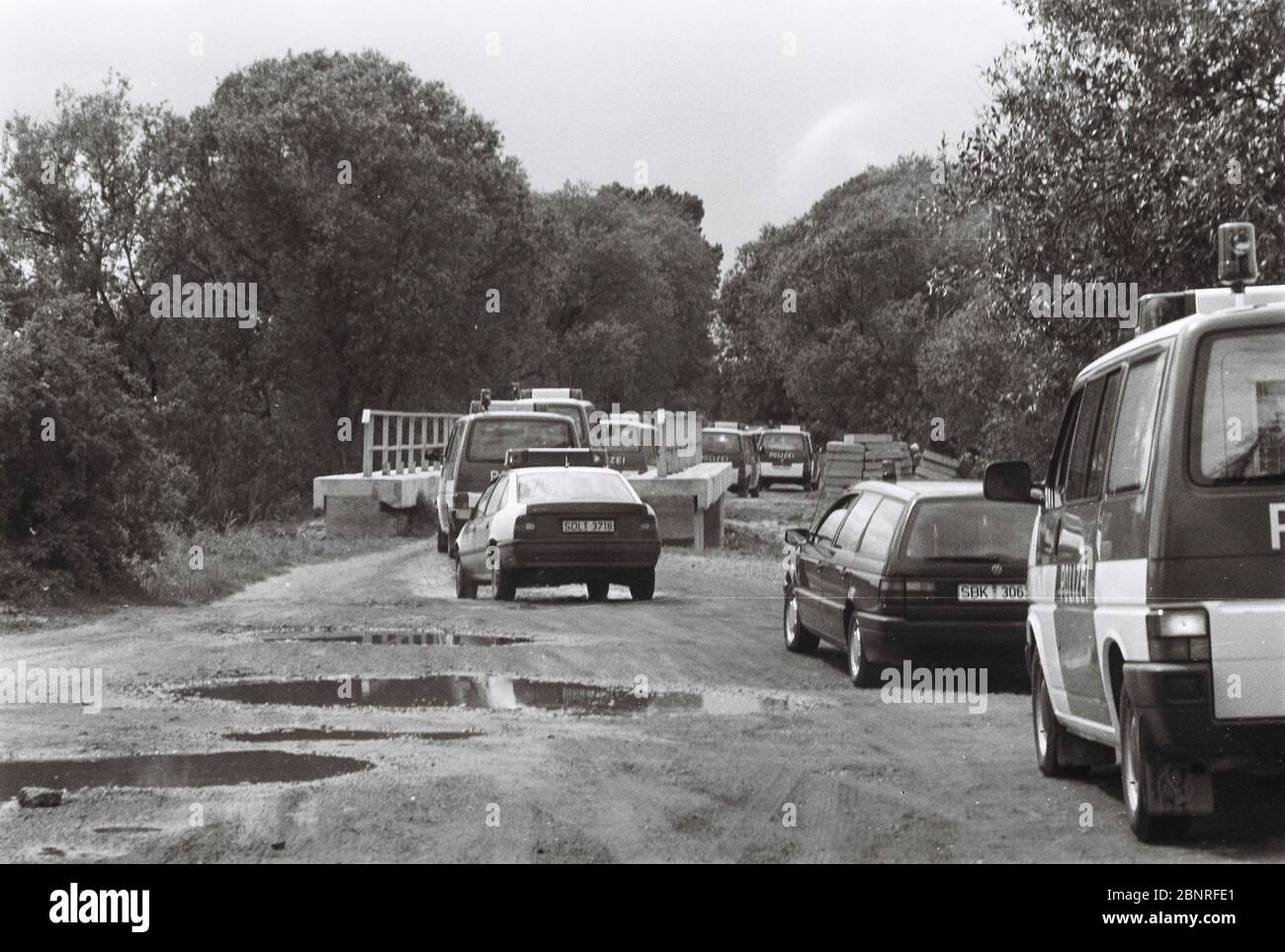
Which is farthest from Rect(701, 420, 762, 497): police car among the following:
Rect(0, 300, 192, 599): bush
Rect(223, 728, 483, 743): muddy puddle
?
Rect(223, 728, 483, 743): muddy puddle

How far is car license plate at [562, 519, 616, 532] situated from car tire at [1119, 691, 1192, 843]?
472 inches

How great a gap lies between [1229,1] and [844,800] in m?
10.2

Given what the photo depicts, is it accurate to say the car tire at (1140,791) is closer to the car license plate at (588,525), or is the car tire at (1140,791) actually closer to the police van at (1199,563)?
the police van at (1199,563)

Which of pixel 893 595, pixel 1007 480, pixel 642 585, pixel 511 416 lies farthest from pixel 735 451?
pixel 1007 480

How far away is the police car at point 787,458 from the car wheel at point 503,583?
41.4m

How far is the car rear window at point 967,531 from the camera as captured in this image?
12.7 m

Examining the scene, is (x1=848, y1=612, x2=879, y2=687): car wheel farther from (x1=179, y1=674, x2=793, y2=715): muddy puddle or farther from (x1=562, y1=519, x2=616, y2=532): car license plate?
(x1=562, y1=519, x2=616, y2=532): car license plate

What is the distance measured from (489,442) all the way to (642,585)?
21.1 feet

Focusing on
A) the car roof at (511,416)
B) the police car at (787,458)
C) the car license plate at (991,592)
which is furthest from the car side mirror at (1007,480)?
the police car at (787,458)

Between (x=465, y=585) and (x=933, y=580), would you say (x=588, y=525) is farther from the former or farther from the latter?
(x=933, y=580)

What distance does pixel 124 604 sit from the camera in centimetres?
1844

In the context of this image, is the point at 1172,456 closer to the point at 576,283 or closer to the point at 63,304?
the point at 63,304
